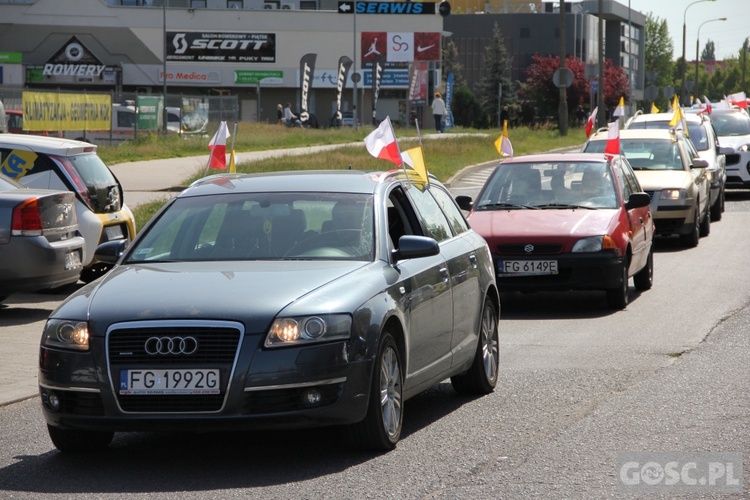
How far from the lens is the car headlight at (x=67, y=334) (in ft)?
20.3

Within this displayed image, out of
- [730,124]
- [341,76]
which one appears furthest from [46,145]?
[341,76]

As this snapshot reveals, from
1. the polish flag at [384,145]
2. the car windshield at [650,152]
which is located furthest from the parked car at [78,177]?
the car windshield at [650,152]

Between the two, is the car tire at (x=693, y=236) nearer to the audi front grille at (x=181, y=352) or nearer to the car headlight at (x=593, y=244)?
the car headlight at (x=593, y=244)

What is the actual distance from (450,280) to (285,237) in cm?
115

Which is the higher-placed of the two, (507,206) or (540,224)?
(507,206)

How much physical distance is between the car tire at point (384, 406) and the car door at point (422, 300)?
208mm

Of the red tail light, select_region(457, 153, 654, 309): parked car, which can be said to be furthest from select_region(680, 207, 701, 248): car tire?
the red tail light

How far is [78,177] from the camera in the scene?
1375 centimetres

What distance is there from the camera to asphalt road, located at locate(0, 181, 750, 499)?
19.3ft

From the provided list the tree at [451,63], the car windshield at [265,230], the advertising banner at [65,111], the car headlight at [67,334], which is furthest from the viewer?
the tree at [451,63]

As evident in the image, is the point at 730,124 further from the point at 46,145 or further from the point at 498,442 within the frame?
the point at 498,442

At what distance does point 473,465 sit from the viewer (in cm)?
625

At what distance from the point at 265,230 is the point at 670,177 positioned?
43.5 feet

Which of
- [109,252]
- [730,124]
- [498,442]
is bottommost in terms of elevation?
[498,442]
